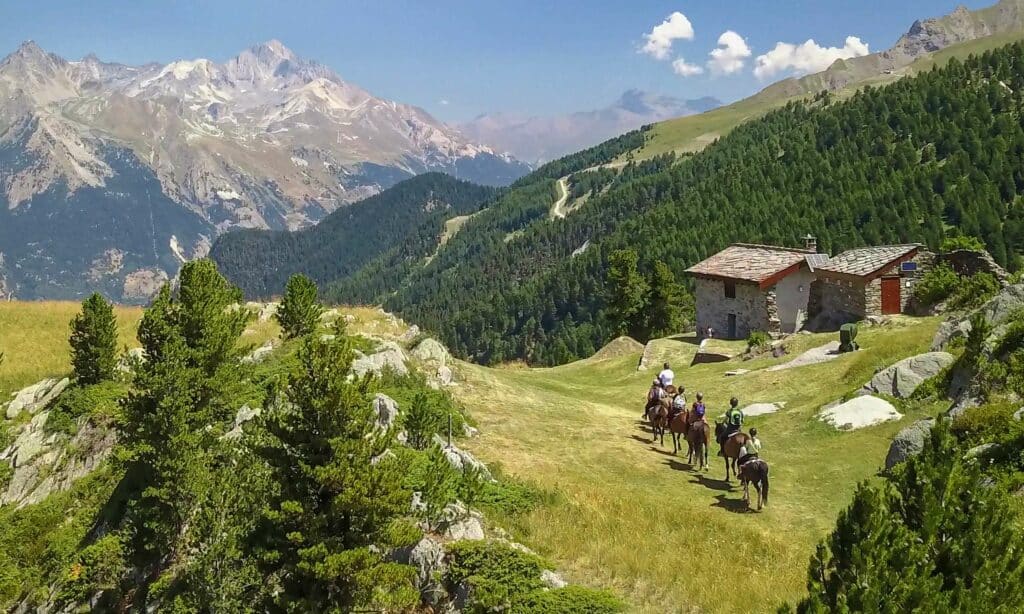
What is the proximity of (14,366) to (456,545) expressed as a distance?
35350mm

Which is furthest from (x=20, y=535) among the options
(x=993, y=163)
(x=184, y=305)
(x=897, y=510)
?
(x=993, y=163)

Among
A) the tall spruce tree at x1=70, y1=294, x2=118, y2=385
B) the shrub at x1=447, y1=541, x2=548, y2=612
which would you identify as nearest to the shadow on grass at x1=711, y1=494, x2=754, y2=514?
the shrub at x1=447, y1=541, x2=548, y2=612

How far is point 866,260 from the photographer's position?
158 feet

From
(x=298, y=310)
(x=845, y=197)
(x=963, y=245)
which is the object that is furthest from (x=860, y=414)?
(x=845, y=197)

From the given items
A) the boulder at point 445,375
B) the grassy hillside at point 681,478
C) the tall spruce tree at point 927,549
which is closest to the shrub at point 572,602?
the grassy hillside at point 681,478

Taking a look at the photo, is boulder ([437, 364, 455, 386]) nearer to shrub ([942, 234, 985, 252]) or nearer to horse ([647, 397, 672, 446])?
horse ([647, 397, 672, 446])

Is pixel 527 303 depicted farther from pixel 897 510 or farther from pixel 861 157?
pixel 897 510

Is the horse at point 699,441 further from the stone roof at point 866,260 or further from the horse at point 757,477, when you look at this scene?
the stone roof at point 866,260

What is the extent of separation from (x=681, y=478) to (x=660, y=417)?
4778 millimetres

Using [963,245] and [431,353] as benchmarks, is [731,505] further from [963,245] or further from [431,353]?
[963,245]

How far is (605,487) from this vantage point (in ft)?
66.9

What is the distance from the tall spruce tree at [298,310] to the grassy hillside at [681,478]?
26.5ft

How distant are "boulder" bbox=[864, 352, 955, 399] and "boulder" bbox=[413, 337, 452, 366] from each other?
64.4ft

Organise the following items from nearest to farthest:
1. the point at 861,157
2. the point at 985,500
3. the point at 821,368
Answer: the point at 985,500 → the point at 821,368 → the point at 861,157
